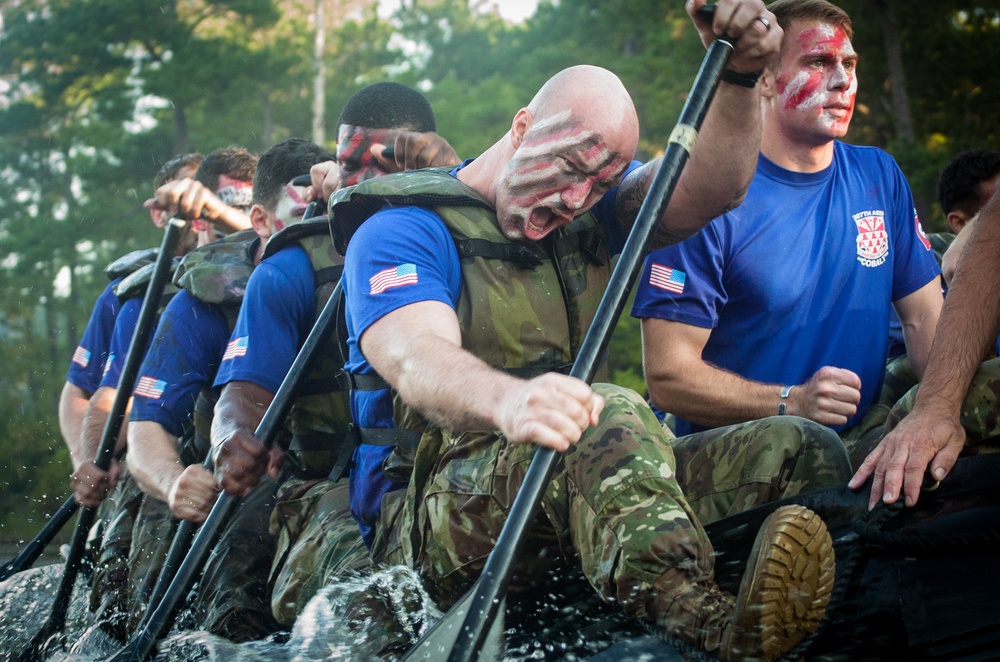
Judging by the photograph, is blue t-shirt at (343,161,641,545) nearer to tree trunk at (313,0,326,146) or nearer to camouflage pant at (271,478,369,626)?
camouflage pant at (271,478,369,626)

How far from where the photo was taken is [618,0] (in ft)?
67.2

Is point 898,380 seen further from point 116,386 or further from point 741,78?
point 116,386

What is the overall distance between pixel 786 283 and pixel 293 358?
179 cm

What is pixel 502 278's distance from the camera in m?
3.09

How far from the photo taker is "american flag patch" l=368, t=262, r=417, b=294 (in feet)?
9.41

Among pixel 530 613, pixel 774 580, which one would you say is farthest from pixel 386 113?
pixel 774 580

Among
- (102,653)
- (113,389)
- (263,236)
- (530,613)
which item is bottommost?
(102,653)

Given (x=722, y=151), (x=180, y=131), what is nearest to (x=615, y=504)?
(x=722, y=151)

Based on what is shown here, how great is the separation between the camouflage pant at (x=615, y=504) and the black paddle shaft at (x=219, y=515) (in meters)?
0.85

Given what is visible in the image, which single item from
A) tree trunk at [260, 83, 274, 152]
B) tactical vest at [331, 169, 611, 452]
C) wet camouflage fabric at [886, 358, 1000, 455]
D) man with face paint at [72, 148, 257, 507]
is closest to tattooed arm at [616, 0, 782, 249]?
tactical vest at [331, 169, 611, 452]

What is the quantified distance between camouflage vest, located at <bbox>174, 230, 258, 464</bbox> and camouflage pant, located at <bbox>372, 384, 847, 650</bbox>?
1.78 m

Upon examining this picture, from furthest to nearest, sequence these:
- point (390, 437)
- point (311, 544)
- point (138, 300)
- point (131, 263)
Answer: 1. point (131, 263)
2. point (138, 300)
3. point (311, 544)
4. point (390, 437)

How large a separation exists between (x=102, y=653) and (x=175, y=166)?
3165 millimetres

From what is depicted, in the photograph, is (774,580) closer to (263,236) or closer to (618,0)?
(263,236)
